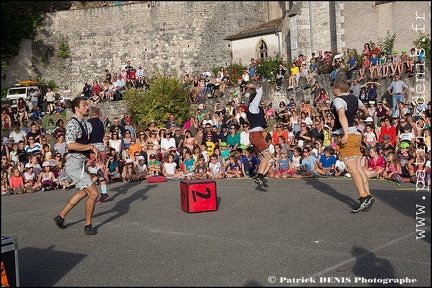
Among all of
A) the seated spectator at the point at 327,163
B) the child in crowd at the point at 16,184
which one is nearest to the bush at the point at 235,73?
the seated spectator at the point at 327,163

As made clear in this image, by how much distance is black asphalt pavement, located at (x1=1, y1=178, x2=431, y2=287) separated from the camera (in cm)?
696

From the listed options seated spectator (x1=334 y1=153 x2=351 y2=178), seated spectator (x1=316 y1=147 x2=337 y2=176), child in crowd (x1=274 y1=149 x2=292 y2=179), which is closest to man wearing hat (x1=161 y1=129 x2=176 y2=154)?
child in crowd (x1=274 y1=149 x2=292 y2=179)

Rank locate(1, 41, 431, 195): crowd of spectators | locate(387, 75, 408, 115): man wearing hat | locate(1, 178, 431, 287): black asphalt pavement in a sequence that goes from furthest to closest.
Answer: locate(387, 75, 408, 115): man wearing hat
locate(1, 41, 431, 195): crowd of spectators
locate(1, 178, 431, 287): black asphalt pavement

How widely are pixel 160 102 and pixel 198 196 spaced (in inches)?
755

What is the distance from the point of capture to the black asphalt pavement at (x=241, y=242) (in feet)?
22.8

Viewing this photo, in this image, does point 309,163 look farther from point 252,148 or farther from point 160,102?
point 160,102

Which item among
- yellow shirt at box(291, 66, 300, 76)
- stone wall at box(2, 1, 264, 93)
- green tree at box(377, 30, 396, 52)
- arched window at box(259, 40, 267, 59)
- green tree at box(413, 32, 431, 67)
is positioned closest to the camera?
green tree at box(413, 32, 431, 67)

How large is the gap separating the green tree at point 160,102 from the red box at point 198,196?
59.9 ft

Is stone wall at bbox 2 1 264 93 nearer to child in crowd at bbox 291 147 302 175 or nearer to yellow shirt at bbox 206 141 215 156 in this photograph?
yellow shirt at bbox 206 141 215 156

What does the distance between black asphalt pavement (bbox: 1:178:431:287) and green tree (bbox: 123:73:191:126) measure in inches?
649

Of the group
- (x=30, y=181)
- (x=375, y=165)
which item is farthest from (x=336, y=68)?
(x=30, y=181)

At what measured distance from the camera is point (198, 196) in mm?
11508

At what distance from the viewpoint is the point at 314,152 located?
18.4 m

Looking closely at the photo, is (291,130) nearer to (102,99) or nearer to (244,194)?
(244,194)
